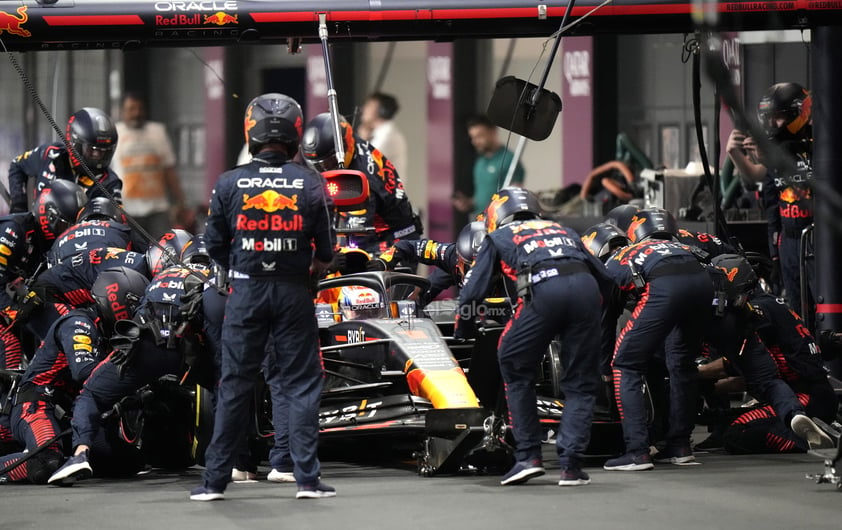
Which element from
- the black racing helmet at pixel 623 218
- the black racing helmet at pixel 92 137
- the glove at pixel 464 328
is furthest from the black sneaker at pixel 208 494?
the black racing helmet at pixel 92 137

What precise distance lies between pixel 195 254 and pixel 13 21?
2241 mm

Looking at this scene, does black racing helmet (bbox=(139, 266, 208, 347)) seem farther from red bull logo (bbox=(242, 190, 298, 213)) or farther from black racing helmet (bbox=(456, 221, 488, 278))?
black racing helmet (bbox=(456, 221, 488, 278))

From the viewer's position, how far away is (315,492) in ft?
26.7

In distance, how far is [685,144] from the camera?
53.4 feet

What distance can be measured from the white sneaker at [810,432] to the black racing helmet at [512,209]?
2.13 m

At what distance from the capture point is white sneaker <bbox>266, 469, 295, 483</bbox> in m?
8.92

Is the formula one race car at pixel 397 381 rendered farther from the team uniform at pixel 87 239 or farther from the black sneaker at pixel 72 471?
the team uniform at pixel 87 239

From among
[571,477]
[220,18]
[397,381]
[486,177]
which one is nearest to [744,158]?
[486,177]

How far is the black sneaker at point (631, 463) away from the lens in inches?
362

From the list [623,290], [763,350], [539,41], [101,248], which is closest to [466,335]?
[623,290]

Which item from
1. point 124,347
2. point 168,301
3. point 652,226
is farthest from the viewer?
point 652,226

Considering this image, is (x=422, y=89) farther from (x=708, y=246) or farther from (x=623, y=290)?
(x=623, y=290)

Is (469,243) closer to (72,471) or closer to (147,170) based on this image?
(72,471)

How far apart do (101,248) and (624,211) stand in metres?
3.78
